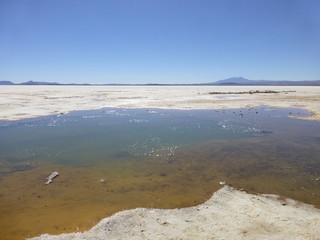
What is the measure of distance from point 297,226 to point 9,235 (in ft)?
22.0

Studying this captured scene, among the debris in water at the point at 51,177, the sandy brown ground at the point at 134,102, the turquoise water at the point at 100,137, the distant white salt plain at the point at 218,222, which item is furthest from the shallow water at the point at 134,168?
the sandy brown ground at the point at 134,102

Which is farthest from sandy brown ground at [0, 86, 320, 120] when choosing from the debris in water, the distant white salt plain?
the distant white salt plain

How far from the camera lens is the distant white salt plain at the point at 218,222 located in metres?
5.27

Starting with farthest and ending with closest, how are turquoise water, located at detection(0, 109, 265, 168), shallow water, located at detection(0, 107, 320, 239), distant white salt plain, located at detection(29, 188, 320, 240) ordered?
turquoise water, located at detection(0, 109, 265, 168) → shallow water, located at detection(0, 107, 320, 239) → distant white salt plain, located at detection(29, 188, 320, 240)

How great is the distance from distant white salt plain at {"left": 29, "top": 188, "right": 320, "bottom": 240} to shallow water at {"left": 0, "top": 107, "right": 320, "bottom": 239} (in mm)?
494

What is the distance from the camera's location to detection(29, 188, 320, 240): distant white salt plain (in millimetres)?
5266

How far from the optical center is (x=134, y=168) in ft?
31.6

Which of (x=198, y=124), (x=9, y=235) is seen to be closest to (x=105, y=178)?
(x=9, y=235)

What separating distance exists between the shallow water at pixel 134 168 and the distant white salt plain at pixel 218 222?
494mm

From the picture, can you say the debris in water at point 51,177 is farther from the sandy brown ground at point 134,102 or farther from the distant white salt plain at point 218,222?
the sandy brown ground at point 134,102

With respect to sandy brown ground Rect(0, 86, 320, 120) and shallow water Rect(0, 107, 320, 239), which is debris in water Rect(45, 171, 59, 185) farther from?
sandy brown ground Rect(0, 86, 320, 120)

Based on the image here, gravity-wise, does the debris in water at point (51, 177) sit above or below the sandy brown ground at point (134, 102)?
below

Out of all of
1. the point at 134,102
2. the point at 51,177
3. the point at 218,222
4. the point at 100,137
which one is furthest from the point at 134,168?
the point at 134,102

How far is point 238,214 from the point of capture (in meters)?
6.01
